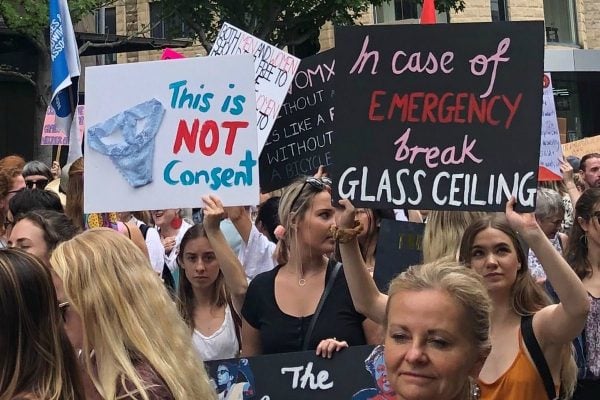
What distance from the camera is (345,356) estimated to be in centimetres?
370

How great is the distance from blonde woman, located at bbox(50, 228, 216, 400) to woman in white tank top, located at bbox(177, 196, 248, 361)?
1395 mm

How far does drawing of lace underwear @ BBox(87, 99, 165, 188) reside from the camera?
450 centimetres

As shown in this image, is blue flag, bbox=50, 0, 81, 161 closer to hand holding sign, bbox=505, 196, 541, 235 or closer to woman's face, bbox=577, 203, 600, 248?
woman's face, bbox=577, 203, 600, 248

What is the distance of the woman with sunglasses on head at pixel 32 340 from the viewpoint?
88.4 inches

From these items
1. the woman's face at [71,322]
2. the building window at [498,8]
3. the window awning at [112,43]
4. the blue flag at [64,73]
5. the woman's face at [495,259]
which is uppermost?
the building window at [498,8]

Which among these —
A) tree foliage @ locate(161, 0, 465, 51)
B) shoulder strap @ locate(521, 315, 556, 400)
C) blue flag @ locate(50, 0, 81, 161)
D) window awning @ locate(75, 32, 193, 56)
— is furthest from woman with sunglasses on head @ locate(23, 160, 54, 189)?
tree foliage @ locate(161, 0, 465, 51)

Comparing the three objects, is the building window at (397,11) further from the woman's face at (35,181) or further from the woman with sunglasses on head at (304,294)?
the woman with sunglasses on head at (304,294)

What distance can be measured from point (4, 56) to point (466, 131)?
19.7 metres

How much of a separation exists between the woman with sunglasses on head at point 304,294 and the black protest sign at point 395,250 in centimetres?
34

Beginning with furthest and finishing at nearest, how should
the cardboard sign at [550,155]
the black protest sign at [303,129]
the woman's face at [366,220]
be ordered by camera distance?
the cardboard sign at [550,155], the black protest sign at [303,129], the woman's face at [366,220]

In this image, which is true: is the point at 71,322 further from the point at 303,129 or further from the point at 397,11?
the point at 397,11

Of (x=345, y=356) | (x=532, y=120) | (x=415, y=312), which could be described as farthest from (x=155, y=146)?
(x=415, y=312)

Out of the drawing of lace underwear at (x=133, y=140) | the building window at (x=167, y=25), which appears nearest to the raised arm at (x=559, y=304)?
the drawing of lace underwear at (x=133, y=140)

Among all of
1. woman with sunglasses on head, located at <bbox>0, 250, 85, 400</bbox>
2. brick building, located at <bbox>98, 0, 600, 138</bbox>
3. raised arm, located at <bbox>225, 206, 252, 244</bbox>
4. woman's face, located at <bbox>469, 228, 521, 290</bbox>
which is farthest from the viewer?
brick building, located at <bbox>98, 0, 600, 138</bbox>
